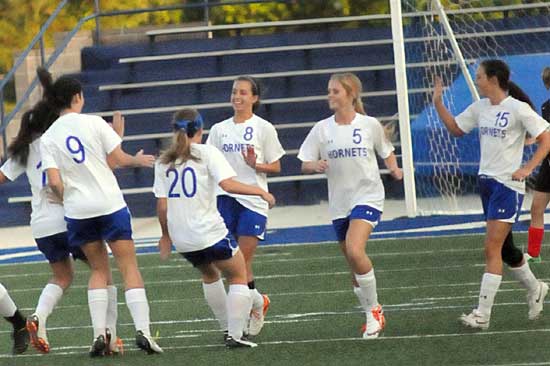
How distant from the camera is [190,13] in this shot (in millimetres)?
31047

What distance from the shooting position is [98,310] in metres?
9.27

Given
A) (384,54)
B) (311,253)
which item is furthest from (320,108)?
(311,253)

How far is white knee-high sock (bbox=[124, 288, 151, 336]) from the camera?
30.2ft

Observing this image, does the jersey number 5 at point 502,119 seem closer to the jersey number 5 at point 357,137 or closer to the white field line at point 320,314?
the jersey number 5 at point 357,137

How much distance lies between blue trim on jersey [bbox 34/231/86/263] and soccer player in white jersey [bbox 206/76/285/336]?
126 centimetres

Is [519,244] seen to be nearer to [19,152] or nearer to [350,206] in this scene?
[350,206]

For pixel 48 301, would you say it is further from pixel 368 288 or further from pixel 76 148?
pixel 368 288

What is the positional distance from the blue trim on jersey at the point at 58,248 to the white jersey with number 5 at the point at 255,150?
1.27 metres

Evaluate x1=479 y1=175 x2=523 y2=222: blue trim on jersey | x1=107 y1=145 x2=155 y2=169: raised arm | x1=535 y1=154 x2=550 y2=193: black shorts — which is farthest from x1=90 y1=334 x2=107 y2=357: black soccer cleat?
x1=535 y1=154 x2=550 y2=193: black shorts

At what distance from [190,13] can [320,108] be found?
8857 millimetres

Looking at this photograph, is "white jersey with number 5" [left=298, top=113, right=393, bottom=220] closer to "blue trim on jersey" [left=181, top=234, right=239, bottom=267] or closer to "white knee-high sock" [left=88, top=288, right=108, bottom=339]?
"blue trim on jersey" [left=181, top=234, right=239, bottom=267]

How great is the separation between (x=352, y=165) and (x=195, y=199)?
4.23 feet

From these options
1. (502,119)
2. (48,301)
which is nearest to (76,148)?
(48,301)

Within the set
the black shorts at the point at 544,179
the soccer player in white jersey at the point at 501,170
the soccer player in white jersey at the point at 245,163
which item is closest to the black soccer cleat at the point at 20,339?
the soccer player in white jersey at the point at 245,163
